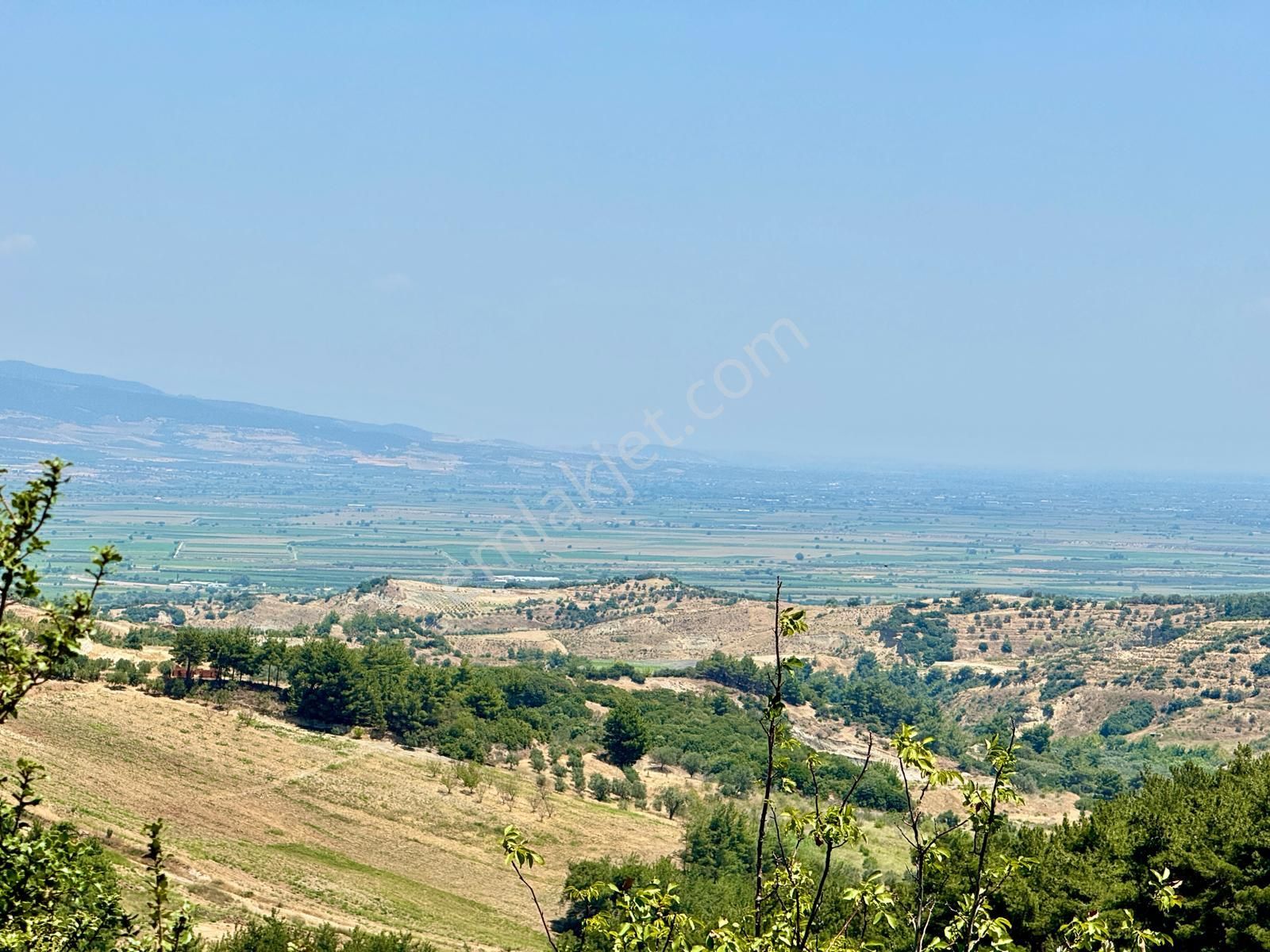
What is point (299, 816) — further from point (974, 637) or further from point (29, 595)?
point (974, 637)

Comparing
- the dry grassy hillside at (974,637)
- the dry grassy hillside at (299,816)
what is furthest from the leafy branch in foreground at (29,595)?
the dry grassy hillside at (974,637)

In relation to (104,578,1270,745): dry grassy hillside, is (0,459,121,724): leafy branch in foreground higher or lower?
higher

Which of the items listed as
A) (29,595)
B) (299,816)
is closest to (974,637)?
(299,816)

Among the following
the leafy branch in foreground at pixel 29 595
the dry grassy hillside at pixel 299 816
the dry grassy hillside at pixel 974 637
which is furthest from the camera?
the dry grassy hillside at pixel 974 637

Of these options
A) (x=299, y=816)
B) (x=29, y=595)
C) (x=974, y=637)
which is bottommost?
(x=974, y=637)

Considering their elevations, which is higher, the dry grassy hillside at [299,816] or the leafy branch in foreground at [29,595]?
the leafy branch in foreground at [29,595]

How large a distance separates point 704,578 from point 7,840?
184274mm

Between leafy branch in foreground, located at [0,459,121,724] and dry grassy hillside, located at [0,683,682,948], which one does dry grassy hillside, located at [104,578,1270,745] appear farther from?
leafy branch in foreground, located at [0,459,121,724]

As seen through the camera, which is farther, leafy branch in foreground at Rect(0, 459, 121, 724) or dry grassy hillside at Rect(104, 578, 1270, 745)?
dry grassy hillside at Rect(104, 578, 1270, 745)

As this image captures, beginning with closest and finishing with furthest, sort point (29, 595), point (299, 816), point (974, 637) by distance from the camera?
1. point (29, 595)
2. point (299, 816)
3. point (974, 637)

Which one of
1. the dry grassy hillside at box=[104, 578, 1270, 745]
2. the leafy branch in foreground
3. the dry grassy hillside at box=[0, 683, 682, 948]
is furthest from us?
the dry grassy hillside at box=[104, 578, 1270, 745]

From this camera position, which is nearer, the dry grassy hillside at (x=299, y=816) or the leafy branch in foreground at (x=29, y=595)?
the leafy branch in foreground at (x=29, y=595)

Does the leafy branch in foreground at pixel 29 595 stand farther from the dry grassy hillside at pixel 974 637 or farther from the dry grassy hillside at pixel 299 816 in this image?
the dry grassy hillside at pixel 974 637

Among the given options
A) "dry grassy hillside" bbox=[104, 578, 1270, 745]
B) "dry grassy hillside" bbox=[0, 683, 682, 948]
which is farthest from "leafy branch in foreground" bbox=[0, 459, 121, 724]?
"dry grassy hillside" bbox=[104, 578, 1270, 745]
